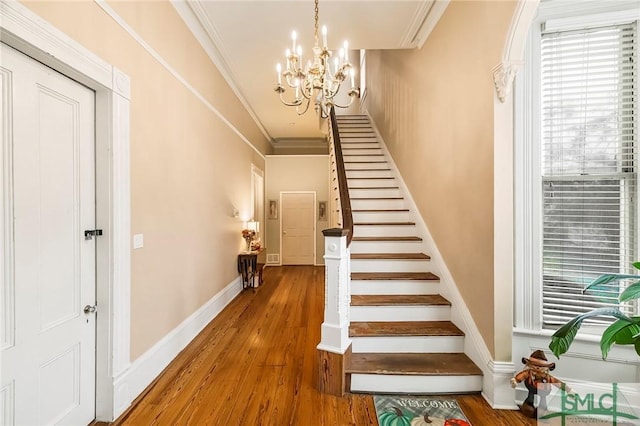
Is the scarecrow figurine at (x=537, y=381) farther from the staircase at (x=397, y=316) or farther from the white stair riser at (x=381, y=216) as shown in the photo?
the white stair riser at (x=381, y=216)

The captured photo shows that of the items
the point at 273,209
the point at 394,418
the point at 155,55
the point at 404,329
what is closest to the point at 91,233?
the point at 155,55

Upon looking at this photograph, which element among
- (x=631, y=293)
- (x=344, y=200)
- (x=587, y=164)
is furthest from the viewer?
(x=344, y=200)

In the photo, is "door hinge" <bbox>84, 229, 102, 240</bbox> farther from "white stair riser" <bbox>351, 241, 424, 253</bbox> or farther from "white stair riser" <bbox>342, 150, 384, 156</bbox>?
"white stair riser" <bbox>342, 150, 384, 156</bbox>

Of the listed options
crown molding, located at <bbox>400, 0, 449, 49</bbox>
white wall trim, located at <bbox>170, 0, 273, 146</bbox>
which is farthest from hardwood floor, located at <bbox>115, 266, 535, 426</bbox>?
crown molding, located at <bbox>400, 0, 449, 49</bbox>

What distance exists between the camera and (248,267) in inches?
185

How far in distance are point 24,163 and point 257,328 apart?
2549 millimetres

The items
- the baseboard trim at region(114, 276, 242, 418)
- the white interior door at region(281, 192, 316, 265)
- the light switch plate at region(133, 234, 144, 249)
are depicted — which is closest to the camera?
the baseboard trim at region(114, 276, 242, 418)

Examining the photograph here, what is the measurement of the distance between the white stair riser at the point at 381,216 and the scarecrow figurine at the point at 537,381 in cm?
209

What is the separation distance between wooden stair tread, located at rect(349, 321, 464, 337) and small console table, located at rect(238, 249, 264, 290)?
8.50 feet

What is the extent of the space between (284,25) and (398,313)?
315 centimetres

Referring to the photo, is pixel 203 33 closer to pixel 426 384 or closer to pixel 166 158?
pixel 166 158

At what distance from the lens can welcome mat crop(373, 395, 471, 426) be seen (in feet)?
5.88

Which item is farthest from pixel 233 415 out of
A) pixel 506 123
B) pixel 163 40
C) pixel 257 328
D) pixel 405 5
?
pixel 405 5

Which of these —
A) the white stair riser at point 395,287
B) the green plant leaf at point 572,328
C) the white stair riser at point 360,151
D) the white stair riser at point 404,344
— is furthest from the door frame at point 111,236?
the white stair riser at point 360,151
